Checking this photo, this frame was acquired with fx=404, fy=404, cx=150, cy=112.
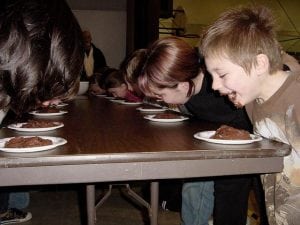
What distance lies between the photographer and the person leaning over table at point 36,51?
73 cm

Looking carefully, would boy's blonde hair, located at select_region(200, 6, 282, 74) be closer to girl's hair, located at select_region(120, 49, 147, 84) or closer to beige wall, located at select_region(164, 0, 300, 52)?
girl's hair, located at select_region(120, 49, 147, 84)

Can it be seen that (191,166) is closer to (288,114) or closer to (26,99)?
(288,114)

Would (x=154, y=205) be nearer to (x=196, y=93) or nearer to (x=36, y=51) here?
(x=196, y=93)

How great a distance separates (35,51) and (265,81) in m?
0.89

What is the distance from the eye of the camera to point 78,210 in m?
2.99

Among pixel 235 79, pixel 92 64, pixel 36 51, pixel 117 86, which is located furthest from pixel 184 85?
pixel 92 64

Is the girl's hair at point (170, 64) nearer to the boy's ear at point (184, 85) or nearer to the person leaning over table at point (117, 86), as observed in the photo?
the boy's ear at point (184, 85)

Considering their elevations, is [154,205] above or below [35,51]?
below

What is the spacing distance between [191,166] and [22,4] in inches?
28.5

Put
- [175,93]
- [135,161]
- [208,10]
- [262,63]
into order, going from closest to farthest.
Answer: [135,161] → [262,63] → [175,93] → [208,10]

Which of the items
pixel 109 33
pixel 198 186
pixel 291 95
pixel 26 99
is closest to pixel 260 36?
pixel 291 95

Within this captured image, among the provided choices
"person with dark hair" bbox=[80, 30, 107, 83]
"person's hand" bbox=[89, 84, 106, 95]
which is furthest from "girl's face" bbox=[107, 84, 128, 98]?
"person with dark hair" bbox=[80, 30, 107, 83]

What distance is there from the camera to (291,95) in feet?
4.35

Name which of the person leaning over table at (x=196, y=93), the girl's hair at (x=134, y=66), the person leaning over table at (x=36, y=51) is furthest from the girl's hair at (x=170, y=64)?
the person leaning over table at (x=36, y=51)
